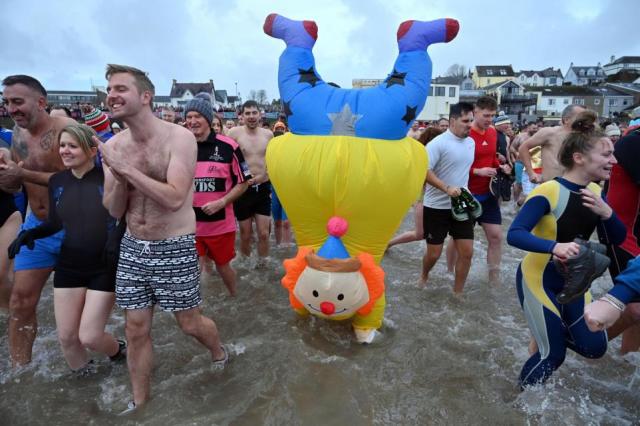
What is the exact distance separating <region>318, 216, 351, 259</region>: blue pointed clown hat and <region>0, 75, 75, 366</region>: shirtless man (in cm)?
191

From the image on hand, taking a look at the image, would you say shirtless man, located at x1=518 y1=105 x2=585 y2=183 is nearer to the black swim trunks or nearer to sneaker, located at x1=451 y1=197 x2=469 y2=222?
sneaker, located at x1=451 y1=197 x2=469 y2=222

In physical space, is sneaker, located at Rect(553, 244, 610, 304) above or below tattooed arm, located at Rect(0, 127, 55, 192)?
below

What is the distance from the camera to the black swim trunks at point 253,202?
5.10 meters

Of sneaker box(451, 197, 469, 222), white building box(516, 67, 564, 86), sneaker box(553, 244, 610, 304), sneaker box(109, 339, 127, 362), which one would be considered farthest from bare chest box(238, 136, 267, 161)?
white building box(516, 67, 564, 86)

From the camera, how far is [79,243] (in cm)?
271

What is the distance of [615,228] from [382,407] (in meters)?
1.81

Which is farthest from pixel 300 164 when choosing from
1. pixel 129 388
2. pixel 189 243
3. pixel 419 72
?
pixel 129 388

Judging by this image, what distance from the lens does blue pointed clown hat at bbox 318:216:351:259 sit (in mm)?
2850

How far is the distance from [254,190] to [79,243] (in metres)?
2.58

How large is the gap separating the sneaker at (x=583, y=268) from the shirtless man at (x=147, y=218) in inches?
83.3

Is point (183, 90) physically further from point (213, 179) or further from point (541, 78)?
point (213, 179)

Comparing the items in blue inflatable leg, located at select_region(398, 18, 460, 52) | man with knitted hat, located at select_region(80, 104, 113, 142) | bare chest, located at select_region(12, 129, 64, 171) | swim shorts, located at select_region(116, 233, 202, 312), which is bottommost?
swim shorts, located at select_region(116, 233, 202, 312)

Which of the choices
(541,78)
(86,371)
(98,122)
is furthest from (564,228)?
(541,78)

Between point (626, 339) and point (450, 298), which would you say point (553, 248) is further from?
point (450, 298)
